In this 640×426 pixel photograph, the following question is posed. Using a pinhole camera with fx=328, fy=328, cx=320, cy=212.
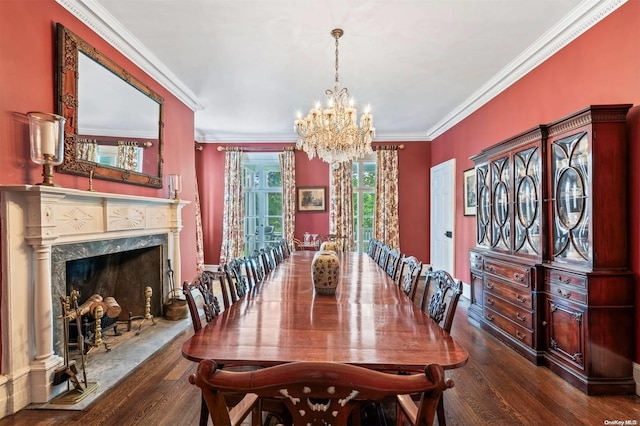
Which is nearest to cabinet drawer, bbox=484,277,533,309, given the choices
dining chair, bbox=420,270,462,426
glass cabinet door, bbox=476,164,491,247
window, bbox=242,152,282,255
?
glass cabinet door, bbox=476,164,491,247

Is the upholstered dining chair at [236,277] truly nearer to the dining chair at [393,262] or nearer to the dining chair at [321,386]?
the dining chair at [393,262]

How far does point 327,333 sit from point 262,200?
5857mm

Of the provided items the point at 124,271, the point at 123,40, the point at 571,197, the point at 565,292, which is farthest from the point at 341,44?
the point at 124,271

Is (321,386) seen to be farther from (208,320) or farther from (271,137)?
(271,137)

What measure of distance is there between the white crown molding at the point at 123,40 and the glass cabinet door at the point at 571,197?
3974mm

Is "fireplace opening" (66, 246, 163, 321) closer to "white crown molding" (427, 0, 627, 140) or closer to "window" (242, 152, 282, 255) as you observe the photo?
"window" (242, 152, 282, 255)

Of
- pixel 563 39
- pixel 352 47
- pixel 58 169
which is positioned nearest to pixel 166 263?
pixel 58 169

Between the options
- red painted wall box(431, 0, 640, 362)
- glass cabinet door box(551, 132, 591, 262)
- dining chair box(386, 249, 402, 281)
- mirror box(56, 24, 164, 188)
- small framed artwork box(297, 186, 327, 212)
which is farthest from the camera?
small framed artwork box(297, 186, 327, 212)

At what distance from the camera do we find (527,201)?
3.12m

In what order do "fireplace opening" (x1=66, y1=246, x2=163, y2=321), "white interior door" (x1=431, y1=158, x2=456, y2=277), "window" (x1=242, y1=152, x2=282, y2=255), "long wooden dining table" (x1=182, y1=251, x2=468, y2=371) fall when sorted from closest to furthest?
"long wooden dining table" (x1=182, y1=251, x2=468, y2=371) → "fireplace opening" (x1=66, y1=246, x2=163, y2=321) → "white interior door" (x1=431, y1=158, x2=456, y2=277) → "window" (x1=242, y1=152, x2=282, y2=255)

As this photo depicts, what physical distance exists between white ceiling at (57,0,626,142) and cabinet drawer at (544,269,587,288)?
205 centimetres

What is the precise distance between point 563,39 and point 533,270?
2106 mm

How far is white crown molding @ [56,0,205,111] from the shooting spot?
8.67 feet

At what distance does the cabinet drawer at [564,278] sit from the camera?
242 cm
